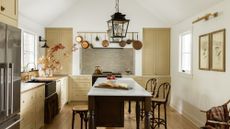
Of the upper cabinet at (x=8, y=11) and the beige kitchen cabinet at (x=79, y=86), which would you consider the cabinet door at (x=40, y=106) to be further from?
the beige kitchen cabinet at (x=79, y=86)

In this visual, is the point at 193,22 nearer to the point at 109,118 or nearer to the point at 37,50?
the point at 109,118

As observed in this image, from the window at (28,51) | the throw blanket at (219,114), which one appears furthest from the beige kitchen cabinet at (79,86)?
the throw blanket at (219,114)

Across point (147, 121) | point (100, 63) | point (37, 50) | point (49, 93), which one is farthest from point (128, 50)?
point (147, 121)

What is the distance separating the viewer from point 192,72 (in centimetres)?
573

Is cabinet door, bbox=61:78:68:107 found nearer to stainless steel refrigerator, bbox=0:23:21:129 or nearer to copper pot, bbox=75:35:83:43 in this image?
copper pot, bbox=75:35:83:43

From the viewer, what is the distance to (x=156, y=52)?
25.8ft

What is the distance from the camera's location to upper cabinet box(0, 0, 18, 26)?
263cm

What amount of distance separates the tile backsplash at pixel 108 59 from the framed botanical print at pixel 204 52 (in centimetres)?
315

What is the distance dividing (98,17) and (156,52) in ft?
6.66

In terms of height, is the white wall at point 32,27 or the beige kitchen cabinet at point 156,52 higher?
the white wall at point 32,27

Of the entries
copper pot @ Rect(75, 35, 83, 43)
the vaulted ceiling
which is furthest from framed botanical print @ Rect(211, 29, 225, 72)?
copper pot @ Rect(75, 35, 83, 43)

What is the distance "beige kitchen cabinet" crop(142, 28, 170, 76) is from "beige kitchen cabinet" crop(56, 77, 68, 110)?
232 centimetres

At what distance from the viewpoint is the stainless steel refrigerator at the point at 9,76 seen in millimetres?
2406

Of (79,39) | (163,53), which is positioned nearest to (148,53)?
(163,53)
